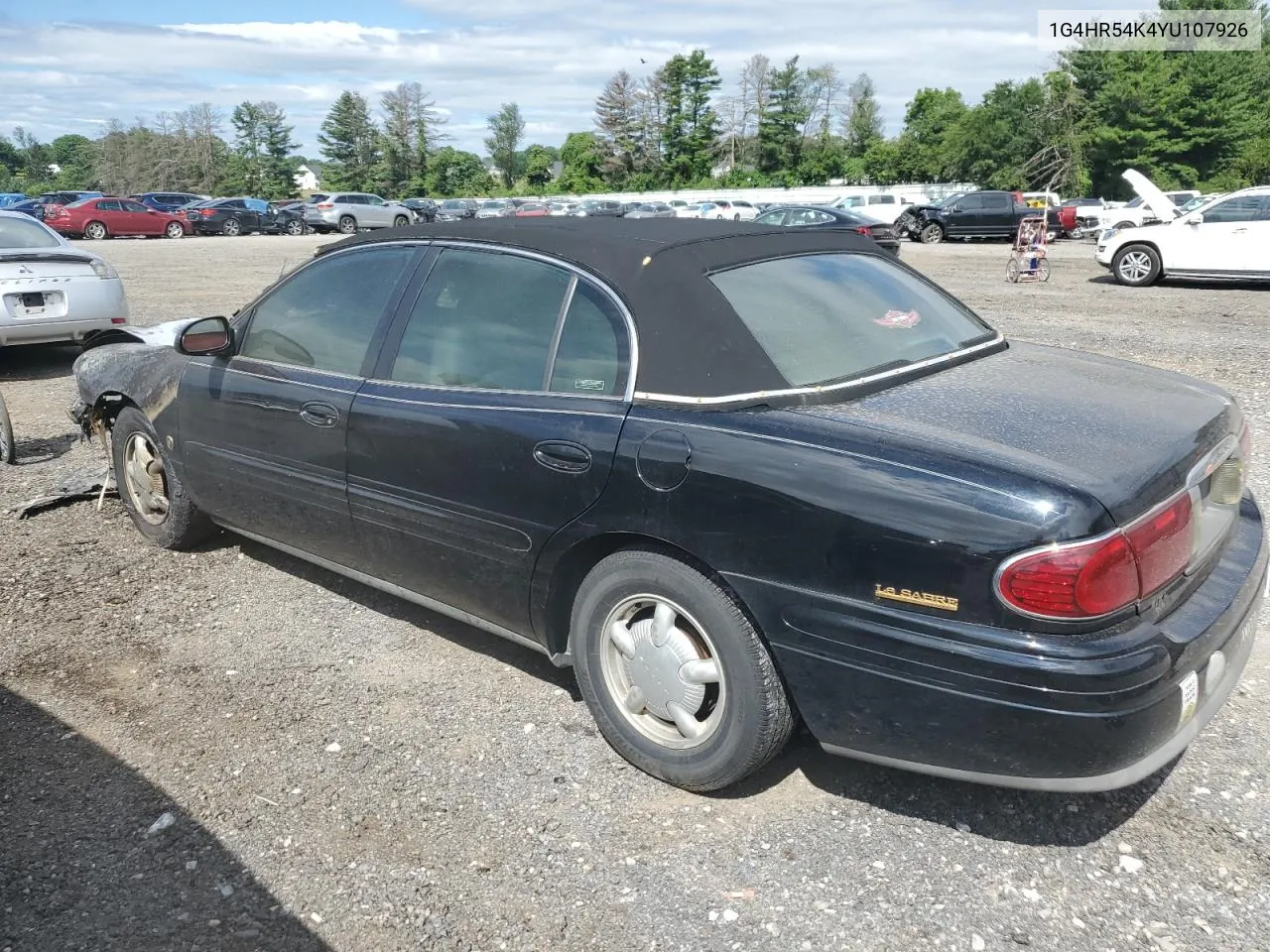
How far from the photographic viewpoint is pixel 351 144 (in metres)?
94.9

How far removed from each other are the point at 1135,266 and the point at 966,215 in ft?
51.2

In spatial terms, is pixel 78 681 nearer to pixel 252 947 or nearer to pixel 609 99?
pixel 252 947

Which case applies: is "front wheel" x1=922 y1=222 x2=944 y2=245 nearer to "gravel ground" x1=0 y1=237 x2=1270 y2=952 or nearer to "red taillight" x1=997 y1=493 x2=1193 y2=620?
"gravel ground" x1=0 y1=237 x2=1270 y2=952

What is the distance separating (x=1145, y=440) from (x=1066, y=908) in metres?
1.22

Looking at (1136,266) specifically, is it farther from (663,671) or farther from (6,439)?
(663,671)

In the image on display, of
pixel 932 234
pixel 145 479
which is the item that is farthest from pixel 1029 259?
pixel 145 479

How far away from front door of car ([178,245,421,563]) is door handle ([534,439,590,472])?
0.99 metres

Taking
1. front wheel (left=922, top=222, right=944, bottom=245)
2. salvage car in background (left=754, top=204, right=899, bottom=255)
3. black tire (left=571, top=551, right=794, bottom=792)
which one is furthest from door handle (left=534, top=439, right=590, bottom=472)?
Answer: front wheel (left=922, top=222, right=944, bottom=245)

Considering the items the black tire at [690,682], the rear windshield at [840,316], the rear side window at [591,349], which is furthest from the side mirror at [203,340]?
the rear windshield at [840,316]

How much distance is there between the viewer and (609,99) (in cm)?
9481

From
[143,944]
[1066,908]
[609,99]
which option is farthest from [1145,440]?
[609,99]

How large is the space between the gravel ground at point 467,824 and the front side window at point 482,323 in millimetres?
1149

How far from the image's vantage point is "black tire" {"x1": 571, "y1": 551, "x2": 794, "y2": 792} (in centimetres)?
279

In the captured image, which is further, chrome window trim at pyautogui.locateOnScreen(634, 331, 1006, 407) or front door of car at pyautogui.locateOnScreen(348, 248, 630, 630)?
front door of car at pyautogui.locateOnScreen(348, 248, 630, 630)
